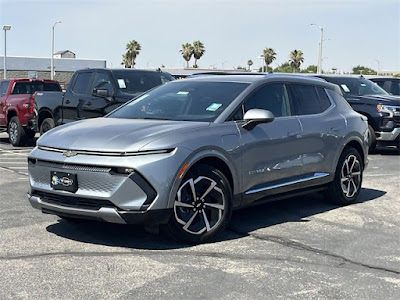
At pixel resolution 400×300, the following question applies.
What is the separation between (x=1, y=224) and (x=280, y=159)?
9.93 feet

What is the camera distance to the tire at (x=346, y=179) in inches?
290

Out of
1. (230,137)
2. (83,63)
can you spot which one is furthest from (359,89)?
(83,63)

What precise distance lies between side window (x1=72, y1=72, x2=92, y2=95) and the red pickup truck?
218 cm

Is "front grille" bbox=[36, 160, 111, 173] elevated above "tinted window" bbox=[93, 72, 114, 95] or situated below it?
below

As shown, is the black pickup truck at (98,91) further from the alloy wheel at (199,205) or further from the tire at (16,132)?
the alloy wheel at (199,205)

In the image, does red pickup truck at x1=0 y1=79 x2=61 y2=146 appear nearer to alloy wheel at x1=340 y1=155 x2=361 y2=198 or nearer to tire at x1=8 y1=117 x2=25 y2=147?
tire at x1=8 y1=117 x2=25 y2=147

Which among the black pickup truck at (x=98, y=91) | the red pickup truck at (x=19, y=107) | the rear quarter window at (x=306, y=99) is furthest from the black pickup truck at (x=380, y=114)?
the red pickup truck at (x=19, y=107)

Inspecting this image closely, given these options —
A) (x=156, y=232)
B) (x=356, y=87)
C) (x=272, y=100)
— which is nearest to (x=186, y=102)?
(x=272, y=100)

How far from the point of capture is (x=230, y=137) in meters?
5.69

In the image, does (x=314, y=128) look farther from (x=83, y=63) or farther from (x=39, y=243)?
(x=83, y=63)

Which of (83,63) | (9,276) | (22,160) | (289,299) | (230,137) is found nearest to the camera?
(289,299)

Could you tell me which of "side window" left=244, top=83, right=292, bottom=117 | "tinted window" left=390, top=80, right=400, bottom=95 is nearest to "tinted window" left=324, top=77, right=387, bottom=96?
"tinted window" left=390, top=80, right=400, bottom=95

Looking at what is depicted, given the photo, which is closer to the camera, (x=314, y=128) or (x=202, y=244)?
(x=202, y=244)

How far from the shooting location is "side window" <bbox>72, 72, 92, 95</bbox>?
12273 millimetres
